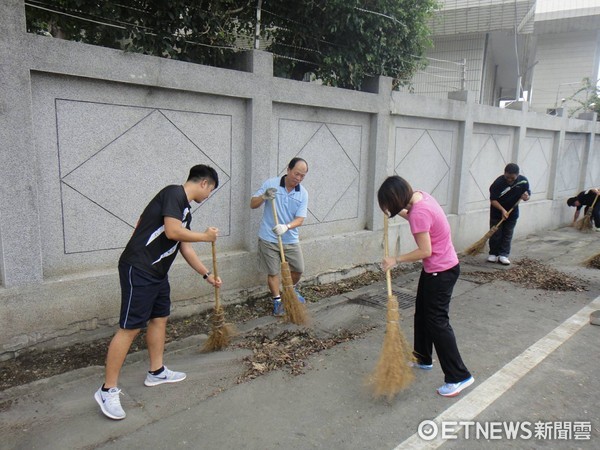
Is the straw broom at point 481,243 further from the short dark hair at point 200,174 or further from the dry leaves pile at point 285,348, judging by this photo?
the short dark hair at point 200,174

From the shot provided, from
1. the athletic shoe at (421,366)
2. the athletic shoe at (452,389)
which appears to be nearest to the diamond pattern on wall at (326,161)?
the athletic shoe at (421,366)

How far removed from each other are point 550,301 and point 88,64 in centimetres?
551

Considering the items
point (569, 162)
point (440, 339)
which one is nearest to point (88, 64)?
point (440, 339)

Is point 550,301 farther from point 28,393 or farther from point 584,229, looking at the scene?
point 584,229

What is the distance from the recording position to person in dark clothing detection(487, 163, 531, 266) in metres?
7.16

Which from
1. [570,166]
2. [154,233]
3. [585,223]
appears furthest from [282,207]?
[570,166]

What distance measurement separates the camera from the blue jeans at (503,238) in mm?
7449

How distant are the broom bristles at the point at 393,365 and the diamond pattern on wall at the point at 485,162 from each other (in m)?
5.84

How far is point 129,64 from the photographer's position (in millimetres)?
3941

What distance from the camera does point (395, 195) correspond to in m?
3.17

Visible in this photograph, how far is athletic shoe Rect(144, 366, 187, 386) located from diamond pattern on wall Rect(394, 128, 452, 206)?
449 centimetres

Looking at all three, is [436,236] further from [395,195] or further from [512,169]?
[512,169]
